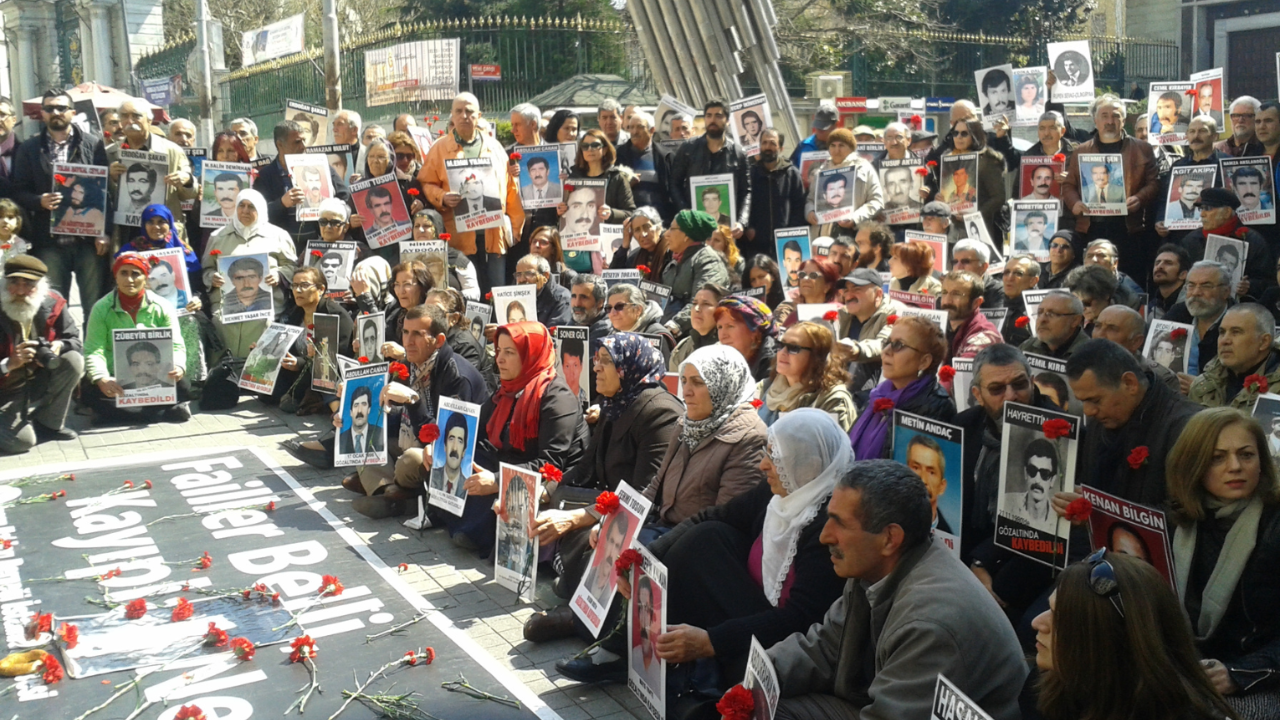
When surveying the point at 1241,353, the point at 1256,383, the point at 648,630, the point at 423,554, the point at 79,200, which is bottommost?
the point at 423,554

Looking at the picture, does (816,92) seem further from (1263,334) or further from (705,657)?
(705,657)

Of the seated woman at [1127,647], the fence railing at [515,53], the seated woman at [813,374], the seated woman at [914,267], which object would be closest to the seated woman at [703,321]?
the seated woman at [914,267]

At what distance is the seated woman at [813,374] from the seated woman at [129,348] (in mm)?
6035

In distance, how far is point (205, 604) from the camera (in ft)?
20.7

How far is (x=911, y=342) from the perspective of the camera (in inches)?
226

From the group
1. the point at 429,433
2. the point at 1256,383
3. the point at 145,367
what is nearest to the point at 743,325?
the point at 429,433

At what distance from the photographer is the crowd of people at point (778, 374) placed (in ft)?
12.2

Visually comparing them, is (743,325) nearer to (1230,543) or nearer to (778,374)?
(778,374)

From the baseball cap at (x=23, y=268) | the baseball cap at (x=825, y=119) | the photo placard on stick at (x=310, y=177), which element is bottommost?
the baseball cap at (x=23, y=268)

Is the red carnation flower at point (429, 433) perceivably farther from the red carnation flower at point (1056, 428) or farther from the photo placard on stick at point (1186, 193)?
the photo placard on stick at point (1186, 193)

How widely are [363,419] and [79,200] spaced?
4651 millimetres

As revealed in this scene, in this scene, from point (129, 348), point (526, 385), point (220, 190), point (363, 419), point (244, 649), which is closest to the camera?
point (244, 649)

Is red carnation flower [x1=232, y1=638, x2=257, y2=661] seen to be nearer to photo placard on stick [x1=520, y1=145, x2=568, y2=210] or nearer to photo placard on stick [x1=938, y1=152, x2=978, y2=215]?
photo placard on stick [x1=520, y1=145, x2=568, y2=210]

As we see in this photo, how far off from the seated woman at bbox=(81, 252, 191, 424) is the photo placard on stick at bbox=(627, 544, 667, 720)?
6348 mm
